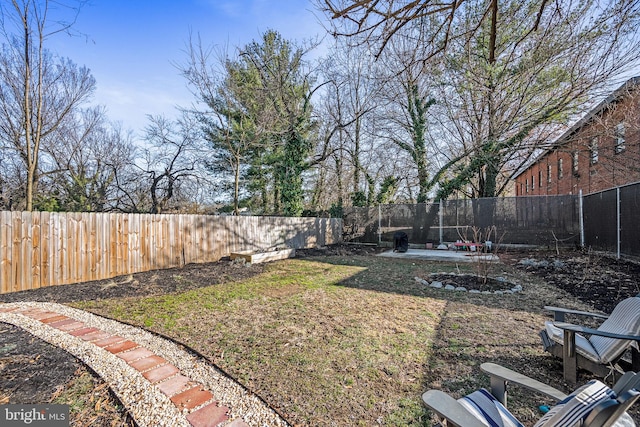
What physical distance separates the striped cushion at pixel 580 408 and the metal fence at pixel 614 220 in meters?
7.00

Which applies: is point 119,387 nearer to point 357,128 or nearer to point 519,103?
point 519,103

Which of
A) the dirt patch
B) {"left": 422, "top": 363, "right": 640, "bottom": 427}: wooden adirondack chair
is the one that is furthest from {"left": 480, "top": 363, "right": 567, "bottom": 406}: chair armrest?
the dirt patch

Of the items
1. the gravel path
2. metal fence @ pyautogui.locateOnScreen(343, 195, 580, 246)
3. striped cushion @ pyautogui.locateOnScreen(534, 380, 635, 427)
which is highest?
metal fence @ pyautogui.locateOnScreen(343, 195, 580, 246)

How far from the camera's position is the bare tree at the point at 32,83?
5145 millimetres

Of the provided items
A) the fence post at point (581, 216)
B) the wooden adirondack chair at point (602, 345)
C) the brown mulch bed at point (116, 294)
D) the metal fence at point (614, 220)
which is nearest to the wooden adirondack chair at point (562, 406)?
the wooden adirondack chair at point (602, 345)

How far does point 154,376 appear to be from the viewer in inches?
80.9

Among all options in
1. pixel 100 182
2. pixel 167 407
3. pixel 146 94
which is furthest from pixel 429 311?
pixel 100 182

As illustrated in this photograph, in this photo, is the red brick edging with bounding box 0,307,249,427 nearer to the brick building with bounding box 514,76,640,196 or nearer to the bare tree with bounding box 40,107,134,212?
the bare tree with bounding box 40,107,134,212

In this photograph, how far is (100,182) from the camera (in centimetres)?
1145

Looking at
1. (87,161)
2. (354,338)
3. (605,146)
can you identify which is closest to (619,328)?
(354,338)

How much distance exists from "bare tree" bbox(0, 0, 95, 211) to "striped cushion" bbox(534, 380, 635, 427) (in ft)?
24.2

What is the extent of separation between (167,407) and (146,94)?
10.7 metres

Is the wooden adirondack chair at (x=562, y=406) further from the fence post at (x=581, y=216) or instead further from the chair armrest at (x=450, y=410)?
the fence post at (x=581, y=216)

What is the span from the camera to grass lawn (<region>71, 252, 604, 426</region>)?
1842 millimetres
